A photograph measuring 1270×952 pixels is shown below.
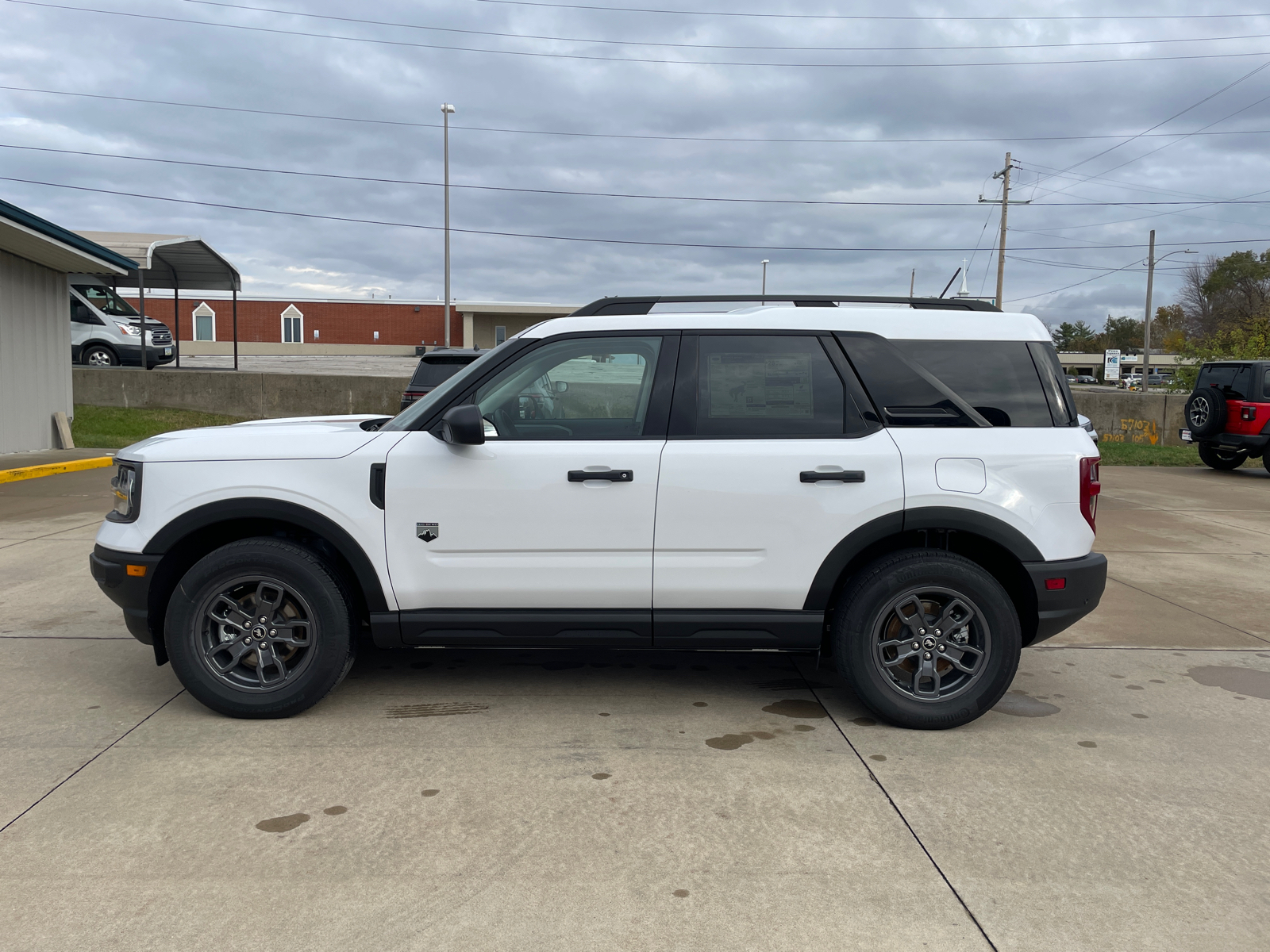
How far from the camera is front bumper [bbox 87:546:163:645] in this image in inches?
165

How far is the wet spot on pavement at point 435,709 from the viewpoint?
4426mm

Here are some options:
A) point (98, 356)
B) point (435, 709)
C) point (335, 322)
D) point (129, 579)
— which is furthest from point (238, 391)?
point (335, 322)

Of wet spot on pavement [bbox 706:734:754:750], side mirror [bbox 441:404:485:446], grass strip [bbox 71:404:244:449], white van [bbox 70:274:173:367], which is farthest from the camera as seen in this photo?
white van [bbox 70:274:173:367]

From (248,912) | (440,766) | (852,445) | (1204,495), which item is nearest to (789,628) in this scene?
(852,445)

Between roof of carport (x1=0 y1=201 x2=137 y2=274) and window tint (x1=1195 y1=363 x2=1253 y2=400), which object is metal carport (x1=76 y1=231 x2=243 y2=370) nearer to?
roof of carport (x1=0 y1=201 x2=137 y2=274)

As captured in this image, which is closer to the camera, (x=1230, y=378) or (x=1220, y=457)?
(x=1230, y=378)

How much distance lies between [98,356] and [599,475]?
23.1 meters

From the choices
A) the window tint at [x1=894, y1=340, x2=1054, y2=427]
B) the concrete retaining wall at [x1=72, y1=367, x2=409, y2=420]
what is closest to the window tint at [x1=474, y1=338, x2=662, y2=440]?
the window tint at [x1=894, y1=340, x2=1054, y2=427]


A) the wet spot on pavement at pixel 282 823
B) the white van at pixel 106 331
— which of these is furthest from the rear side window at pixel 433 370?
the white van at pixel 106 331

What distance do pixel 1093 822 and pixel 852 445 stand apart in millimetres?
1699

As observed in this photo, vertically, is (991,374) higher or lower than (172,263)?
lower

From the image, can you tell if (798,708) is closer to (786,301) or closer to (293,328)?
(786,301)

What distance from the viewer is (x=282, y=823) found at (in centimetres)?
334

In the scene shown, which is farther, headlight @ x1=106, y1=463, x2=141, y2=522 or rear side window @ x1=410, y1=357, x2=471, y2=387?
rear side window @ x1=410, y1=357, x2=471, y2=387
